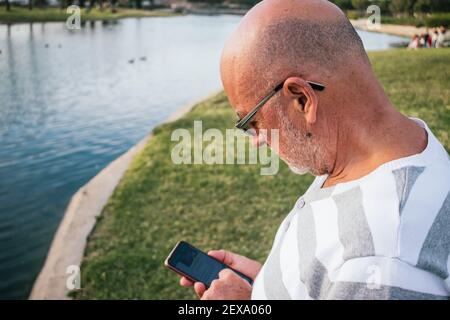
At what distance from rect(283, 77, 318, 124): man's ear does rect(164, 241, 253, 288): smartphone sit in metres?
0.95

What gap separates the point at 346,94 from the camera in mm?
1311

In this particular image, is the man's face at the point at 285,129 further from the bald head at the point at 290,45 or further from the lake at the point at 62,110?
the lake at the point at 62,110

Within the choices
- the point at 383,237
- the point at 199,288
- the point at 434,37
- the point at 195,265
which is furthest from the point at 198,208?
the point at 383,237

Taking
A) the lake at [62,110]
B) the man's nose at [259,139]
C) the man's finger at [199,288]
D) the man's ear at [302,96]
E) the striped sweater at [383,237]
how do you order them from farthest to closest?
1. the lake at [62,110]
2. the man's finger at [199,288]
3. the man's nose at [259,139]
4. the man's ear at [302,96]
5. the striped sweater at [383,237]

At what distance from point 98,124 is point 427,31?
9.81 metres

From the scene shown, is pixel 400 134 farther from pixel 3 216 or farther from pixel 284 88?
pixel 3 216

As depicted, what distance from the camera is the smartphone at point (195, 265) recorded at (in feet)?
6.88

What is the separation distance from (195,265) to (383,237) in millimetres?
1196

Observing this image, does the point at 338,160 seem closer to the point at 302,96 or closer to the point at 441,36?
the point at 302,96

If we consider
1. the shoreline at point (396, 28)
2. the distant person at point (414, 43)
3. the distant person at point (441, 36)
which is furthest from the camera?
the distant person at point (414, 43)

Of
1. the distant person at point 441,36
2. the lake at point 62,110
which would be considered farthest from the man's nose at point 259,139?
the lake at point 62,110

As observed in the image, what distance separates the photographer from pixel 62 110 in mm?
12930
